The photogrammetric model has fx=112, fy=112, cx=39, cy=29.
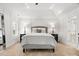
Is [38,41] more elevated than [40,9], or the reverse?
[40,9]

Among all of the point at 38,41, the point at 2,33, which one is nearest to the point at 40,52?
the point at 38,41

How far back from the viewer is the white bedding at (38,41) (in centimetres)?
239

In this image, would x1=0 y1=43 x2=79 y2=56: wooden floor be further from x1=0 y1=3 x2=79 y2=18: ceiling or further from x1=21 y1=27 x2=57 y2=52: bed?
x1=0 y1=3 x2=79 y2=18: ceiling

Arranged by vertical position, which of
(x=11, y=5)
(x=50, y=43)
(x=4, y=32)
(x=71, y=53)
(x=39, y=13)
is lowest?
(x=71, y=53)

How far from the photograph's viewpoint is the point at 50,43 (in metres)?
2.47

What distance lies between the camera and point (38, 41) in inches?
94.8

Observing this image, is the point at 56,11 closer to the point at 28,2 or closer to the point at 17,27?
the point at 28,2

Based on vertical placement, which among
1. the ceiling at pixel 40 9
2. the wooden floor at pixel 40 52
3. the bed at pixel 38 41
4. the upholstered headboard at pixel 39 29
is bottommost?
the wooden floor at pixel 40 52

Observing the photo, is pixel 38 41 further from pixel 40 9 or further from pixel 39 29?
pixel 40 9

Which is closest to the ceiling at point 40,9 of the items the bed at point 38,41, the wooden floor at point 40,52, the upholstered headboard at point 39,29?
the upholstered headboard at point 39,29

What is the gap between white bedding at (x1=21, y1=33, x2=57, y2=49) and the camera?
239 cm

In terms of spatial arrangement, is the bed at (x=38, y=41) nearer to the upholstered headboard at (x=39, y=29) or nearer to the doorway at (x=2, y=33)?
the upholstered headboard at (x=39, y=29)

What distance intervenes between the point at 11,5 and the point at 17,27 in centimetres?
48

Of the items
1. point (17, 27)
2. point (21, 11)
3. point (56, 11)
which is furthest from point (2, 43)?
point (56, 11)
